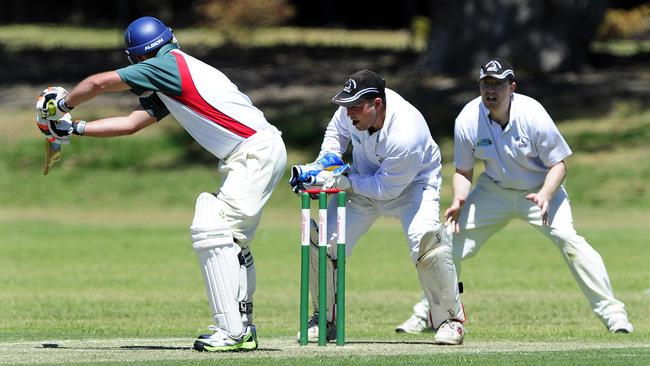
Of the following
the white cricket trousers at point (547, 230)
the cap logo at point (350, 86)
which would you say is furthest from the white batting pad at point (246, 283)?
the white cricket trousers at point (547, 230)

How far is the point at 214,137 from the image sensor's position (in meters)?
8.10

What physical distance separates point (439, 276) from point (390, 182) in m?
0.71

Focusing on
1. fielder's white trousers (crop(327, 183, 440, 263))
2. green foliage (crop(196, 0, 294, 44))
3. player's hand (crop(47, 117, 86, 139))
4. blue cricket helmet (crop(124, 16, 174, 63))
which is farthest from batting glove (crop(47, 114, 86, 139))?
green foliage (crop(196, 0, 294, 44))

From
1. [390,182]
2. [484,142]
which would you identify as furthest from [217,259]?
[484,142]

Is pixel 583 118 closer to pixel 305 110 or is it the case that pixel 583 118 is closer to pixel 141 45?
pixel 305 110

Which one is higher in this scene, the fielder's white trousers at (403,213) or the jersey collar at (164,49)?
the jersey collar at (164,49)

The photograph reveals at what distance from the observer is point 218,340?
8.00 meters

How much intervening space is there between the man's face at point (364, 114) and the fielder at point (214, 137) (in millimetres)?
490

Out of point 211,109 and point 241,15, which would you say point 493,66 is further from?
point 241,15

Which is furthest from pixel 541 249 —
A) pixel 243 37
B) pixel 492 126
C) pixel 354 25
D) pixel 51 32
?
pixel 51 32

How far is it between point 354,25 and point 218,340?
26.9 meters

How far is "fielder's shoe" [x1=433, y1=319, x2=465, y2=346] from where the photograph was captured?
866 centimetres

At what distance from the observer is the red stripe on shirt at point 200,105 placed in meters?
7.95

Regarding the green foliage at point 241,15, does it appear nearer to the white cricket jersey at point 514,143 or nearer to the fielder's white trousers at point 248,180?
the white cricket jersey at point 514,143
